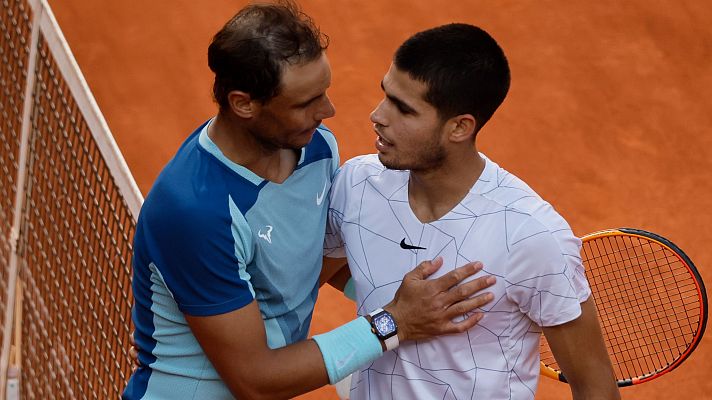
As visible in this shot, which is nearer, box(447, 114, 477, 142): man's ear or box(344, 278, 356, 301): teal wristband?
box(447, 114, 477, 142): man's ear

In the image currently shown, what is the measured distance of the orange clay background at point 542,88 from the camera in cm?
747

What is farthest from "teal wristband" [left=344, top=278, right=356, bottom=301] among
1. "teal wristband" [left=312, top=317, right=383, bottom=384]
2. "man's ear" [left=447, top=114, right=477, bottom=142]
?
"man's ear" [left=447, top=114, right=477, bottom=142]

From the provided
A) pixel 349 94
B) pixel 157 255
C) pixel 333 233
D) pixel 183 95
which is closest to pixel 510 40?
pixel 349 94

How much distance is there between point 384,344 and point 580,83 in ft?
17.7

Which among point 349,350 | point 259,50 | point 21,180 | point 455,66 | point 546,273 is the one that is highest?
point 259,50

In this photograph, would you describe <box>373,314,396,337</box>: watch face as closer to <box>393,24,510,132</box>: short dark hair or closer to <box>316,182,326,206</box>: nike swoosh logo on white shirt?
<box>316,182,326,206</box>: nike swoosh logo on white shirt

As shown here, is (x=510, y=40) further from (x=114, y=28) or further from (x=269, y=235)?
(x=269, y=235)

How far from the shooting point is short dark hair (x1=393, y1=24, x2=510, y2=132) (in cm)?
321

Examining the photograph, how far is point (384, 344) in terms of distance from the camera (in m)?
3.14

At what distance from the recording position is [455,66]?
3.22 meters

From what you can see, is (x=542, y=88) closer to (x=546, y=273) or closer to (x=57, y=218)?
(x=57, y=218)

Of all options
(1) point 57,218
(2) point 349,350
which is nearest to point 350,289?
(2) point 349,350

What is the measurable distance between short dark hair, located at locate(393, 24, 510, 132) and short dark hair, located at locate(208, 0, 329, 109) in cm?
29

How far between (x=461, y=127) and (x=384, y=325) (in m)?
0.62
